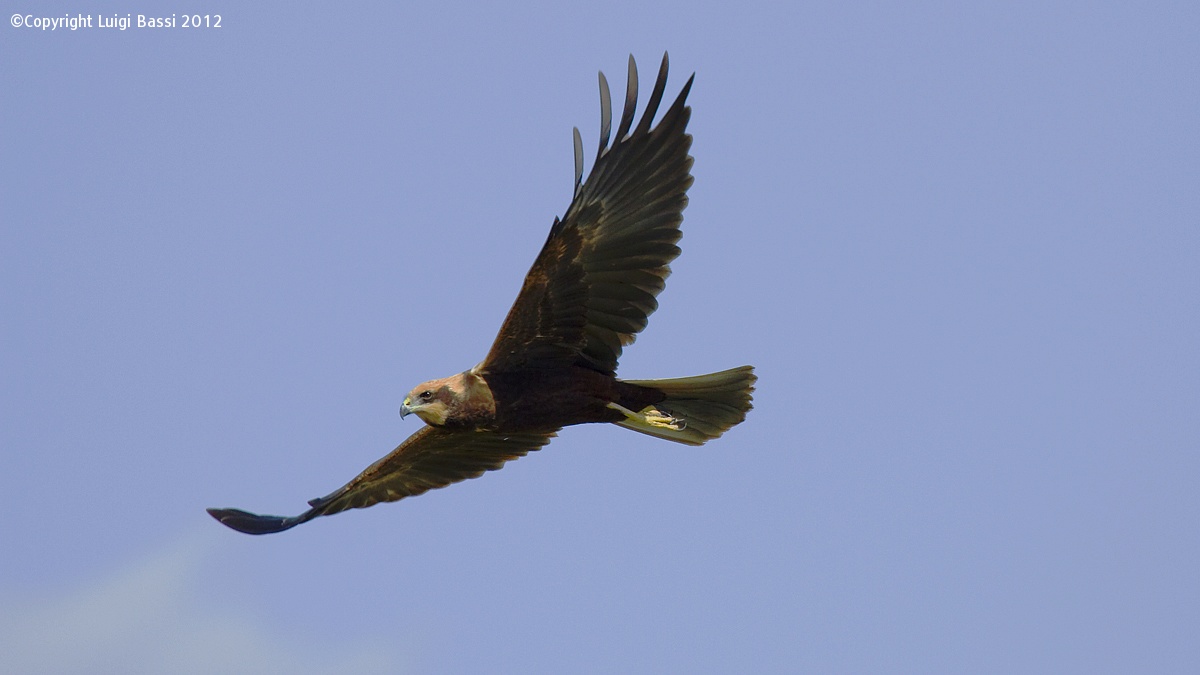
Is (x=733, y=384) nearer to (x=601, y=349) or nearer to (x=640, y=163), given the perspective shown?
(x=601, y=349)

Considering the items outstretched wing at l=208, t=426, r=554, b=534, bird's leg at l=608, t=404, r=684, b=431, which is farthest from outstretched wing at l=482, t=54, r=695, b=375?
outstretched wing at l=208, t=426, r=554, b=534

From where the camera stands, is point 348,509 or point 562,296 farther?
point 348,509

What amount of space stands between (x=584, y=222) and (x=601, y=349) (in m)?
1.07

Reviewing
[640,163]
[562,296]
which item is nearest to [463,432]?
[562,296]

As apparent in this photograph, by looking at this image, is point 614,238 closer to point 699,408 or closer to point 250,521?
point 699,408

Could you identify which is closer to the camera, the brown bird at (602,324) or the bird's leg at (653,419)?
the brown bird at (602,324)

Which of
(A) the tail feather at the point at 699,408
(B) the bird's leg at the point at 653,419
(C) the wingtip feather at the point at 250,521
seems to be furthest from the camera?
(C) the wingtip feather at the point at 250,521

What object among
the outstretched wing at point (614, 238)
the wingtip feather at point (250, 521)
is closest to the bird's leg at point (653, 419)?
the outstretched wing at point (614, 238)

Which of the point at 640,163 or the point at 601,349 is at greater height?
the point at 640,163

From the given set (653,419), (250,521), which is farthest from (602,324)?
(250,521)

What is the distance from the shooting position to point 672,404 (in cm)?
1263

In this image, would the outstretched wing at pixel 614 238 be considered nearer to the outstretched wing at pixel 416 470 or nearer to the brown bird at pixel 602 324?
the brown bird at pixel 602 324

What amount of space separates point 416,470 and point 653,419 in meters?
2.33

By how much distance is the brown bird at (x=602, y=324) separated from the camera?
37.4 feet
